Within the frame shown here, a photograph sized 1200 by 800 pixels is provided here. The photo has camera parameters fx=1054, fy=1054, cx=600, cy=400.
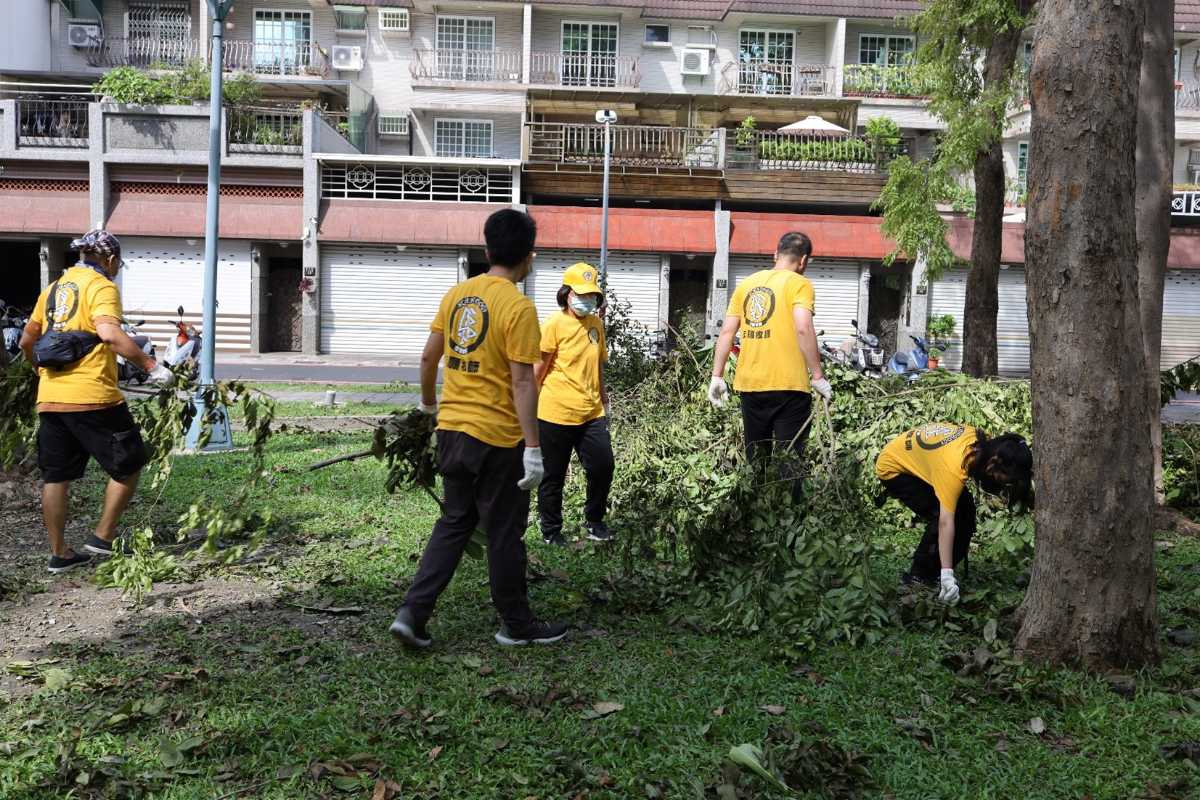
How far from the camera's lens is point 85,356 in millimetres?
5805

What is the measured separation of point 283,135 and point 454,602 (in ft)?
83.0

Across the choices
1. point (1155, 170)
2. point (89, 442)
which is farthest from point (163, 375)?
point (1155, 170)

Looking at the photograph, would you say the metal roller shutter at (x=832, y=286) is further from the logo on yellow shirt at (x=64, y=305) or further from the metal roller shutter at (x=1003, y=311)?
the logo on yellow shirt at (x=64, y=305)

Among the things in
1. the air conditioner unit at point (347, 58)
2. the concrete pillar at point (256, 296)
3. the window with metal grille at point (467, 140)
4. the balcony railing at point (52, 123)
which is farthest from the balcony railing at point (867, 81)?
the balcony railing at point (52, 123)

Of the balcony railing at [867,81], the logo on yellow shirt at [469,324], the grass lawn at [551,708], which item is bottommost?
the grass lawn at [551,708]

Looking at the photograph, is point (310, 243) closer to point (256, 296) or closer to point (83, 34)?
point (256, 296)

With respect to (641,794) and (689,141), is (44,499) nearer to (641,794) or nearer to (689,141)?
(641,794)

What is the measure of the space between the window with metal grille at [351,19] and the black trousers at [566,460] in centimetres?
2871

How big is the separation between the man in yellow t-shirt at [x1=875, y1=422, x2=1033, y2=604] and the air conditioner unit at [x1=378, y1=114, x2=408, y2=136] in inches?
1151

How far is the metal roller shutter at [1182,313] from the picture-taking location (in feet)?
95.2

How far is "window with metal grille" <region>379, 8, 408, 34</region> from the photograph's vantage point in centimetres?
3186

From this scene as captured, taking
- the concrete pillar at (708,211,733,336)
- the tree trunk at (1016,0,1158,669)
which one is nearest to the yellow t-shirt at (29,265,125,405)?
the tree trunk at (1016,0,1158,669)

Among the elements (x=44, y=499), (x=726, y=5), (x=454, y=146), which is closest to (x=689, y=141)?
(x=726, y=5)

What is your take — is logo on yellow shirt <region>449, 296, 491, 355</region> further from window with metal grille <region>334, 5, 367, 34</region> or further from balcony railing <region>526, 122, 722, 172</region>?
window with metal grille <region>334, 5, 367, 34</region>
